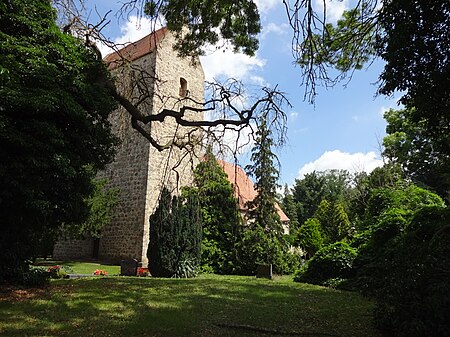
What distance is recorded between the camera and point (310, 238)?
25.9 m

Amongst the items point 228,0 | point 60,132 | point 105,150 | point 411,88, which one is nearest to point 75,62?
point 60,132

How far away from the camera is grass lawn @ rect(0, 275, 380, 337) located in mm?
5281

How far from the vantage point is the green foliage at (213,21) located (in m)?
7.38

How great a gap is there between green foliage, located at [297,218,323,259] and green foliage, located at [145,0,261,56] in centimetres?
2005

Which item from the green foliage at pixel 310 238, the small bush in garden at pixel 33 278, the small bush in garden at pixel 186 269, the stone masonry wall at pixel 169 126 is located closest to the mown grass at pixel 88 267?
the stone masonry wall at pixel 169 126

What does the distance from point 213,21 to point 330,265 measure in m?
9.20

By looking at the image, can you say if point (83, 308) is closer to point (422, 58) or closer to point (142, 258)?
point (422, 58)

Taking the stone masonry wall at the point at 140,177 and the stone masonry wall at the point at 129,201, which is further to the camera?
the stone masonry wall at the point at 129,201

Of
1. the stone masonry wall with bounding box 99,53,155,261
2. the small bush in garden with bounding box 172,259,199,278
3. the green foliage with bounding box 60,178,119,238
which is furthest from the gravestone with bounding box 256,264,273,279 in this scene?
the green foliage with bounding box 60,178,119,238

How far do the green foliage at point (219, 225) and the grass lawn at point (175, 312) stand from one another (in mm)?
8810

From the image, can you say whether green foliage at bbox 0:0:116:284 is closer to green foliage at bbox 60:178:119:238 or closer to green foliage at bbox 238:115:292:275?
green foliage at bbox 60:178:119:238

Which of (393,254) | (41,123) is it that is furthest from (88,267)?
(393,254)

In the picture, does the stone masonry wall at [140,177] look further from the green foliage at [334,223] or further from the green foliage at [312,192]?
the green foliage at [312,192]

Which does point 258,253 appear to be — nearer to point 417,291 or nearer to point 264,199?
point 264,199
